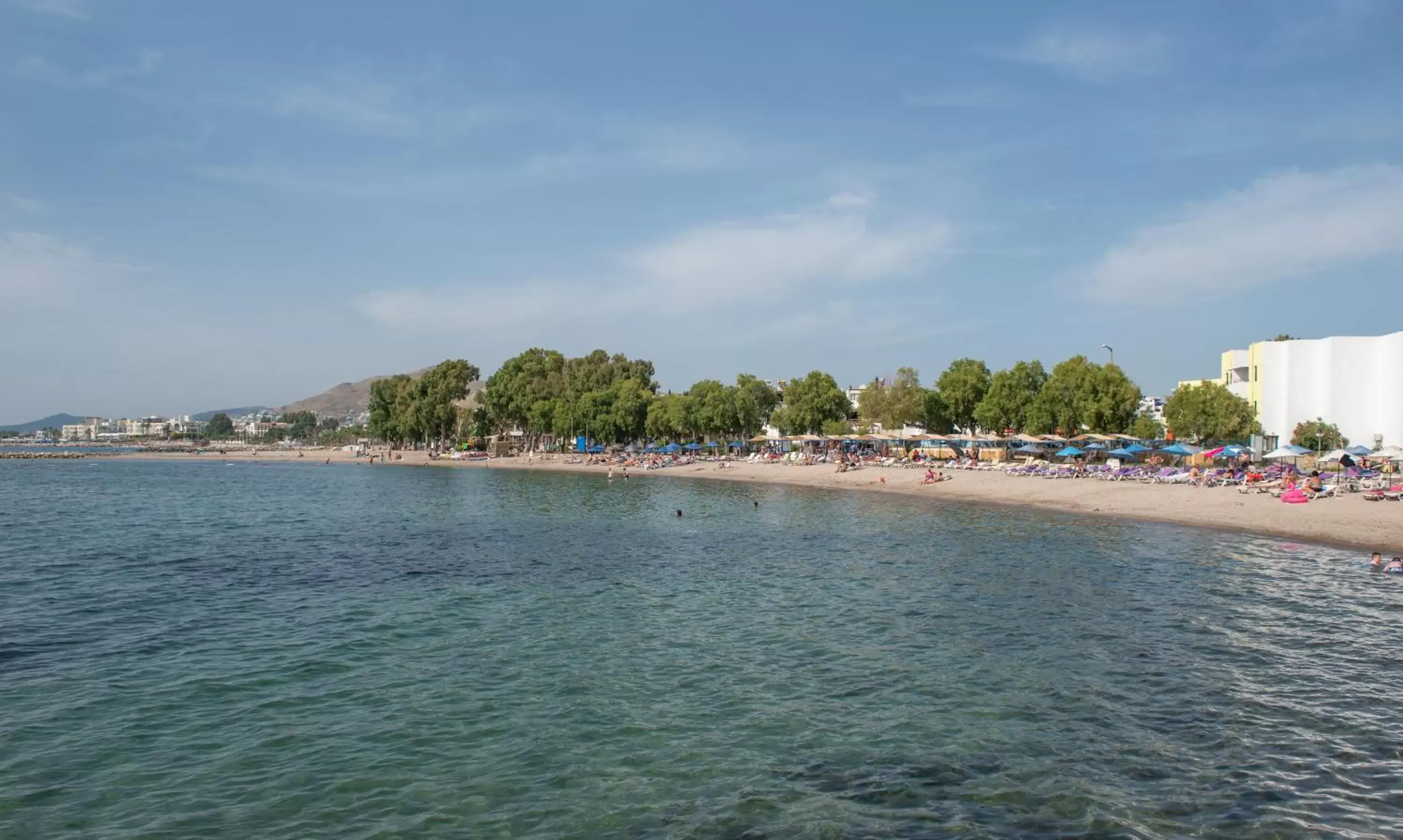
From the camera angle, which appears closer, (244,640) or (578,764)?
(578,764)

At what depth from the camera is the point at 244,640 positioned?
→ 1741cm

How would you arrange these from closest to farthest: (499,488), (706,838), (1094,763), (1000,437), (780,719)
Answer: (706,838) → (1094,763) → (780,719) → (499,488) → (1000,437)

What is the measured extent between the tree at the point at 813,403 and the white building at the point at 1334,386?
3872 cm

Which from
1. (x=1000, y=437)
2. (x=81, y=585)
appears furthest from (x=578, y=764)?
(x=1000, y=437)

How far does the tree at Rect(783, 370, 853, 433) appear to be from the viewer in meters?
94.9

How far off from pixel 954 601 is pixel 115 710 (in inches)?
666

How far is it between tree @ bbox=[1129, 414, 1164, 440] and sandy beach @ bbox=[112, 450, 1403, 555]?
1973 cm

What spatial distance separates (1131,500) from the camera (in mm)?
43156

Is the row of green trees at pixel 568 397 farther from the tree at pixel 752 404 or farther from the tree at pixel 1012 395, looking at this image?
the tree at pixel 1012 395

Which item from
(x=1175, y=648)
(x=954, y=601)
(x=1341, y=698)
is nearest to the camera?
(x=1341, y=698)

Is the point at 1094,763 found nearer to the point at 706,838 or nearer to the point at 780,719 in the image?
the point at 780,719

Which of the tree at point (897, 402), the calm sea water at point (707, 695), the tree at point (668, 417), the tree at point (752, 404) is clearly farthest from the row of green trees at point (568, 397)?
the calm sea water at point (707, 695)

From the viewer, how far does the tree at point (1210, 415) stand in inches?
2618

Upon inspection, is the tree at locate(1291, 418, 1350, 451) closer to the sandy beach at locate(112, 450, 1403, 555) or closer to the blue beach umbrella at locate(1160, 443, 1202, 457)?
the blue beach umbrella at locate(1160, 443, 1202, 457)
